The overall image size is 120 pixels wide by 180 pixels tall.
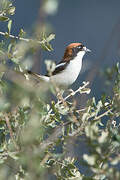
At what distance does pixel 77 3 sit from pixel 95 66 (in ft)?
23.6

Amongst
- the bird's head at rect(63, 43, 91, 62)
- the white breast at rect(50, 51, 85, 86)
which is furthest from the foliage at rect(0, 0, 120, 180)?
the bird's head at rect(63, 43, 91, 62)

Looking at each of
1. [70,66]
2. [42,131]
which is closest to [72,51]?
[70,66]

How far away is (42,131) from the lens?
3.86 feet

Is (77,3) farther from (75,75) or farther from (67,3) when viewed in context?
(75,75)

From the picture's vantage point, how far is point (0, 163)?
1.43 meters

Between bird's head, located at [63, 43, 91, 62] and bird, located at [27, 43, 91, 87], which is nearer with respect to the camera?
bird, located at [27, 43, 91, 87]

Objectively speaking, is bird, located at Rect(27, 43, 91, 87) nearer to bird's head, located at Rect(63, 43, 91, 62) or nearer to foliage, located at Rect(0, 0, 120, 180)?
bird's head, located at Rect(63, 43, 91, 62)

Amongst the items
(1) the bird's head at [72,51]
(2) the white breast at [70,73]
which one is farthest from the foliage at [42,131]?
(1) the bird's head at [72,51]

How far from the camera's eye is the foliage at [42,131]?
94cm

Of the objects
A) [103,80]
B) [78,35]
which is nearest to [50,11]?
[103,80]

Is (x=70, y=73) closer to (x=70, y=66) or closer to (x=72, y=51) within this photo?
(x=70, y=66)

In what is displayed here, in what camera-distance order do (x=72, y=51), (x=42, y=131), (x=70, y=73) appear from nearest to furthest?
(x=42, y=131)
(x=70, y=73)
(x=72, y=51)

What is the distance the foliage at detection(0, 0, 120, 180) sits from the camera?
0.94m

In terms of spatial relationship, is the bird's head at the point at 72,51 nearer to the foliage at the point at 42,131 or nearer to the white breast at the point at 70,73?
the white breast at the point at 70,73
